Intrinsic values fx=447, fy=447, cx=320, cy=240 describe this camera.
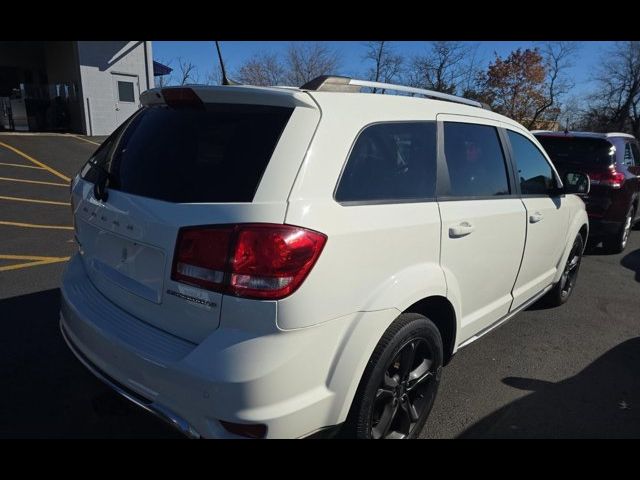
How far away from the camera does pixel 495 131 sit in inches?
124

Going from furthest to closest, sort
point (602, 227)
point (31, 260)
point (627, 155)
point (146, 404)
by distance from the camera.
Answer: point (627, 155) < point (602, 227) < point (31, 260) < point (146, 404)

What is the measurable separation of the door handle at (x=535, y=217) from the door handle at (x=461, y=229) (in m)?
0.95

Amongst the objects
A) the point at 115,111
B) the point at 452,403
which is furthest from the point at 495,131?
the point at 115,111

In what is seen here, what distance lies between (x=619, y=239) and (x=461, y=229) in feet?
18.1

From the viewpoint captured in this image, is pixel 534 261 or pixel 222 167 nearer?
pixel 222 167

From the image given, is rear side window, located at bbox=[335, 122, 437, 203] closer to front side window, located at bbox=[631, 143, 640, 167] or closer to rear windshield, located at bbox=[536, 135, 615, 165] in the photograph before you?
rear windshield, located at bbox=[536, 135, 615, 165]

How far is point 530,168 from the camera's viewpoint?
3525 millimetres

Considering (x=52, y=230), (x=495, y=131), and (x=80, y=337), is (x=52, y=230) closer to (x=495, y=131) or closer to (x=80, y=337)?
(x=80, y=337)

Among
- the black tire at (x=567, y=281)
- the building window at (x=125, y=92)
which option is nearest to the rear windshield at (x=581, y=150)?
the black tire at (x=567, y=281)

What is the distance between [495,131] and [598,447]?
6.81 feet

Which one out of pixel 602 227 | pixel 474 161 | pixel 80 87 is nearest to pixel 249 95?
pixel 474 161

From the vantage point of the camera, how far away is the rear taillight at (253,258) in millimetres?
1670

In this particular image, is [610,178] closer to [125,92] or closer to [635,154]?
[635,154]

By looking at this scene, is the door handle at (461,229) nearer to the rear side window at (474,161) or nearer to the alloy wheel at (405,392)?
the rear side window at (474,161)
